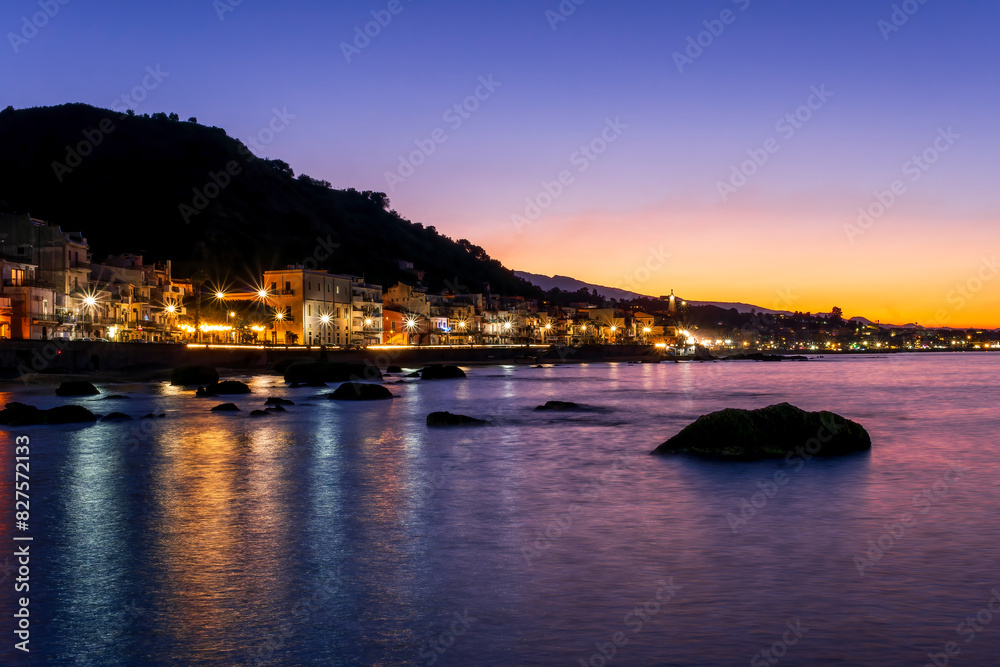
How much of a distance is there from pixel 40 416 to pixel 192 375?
116 feet

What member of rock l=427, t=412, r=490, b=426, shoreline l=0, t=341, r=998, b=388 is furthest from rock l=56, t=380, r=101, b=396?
rock l=427, t=412, r=490, b=426

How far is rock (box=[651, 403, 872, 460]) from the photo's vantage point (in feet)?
78.0

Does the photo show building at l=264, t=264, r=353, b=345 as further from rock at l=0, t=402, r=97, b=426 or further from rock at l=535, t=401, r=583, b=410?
rock at l=0, t=402, r=97, b=426

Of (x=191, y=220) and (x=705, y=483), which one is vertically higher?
(x=191, y=220)

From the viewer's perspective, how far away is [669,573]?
12.1 meters

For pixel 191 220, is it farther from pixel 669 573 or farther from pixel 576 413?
pixel 669 573

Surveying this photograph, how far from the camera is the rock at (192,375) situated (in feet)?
228

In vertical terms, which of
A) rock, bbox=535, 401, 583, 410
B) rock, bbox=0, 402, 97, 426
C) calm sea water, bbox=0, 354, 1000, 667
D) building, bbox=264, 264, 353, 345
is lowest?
rock, bbox=535, 401, 583, 410

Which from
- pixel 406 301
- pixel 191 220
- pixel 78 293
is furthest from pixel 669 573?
pixel 191 220

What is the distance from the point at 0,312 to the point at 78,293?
45.6ft

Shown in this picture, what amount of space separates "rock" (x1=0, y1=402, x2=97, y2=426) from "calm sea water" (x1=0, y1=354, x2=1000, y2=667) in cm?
586

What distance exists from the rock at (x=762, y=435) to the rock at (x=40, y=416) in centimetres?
2683

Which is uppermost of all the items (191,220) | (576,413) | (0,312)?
(191,220)

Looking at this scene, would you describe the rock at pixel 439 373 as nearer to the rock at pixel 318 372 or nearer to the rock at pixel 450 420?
the rock at pixel 318 372
